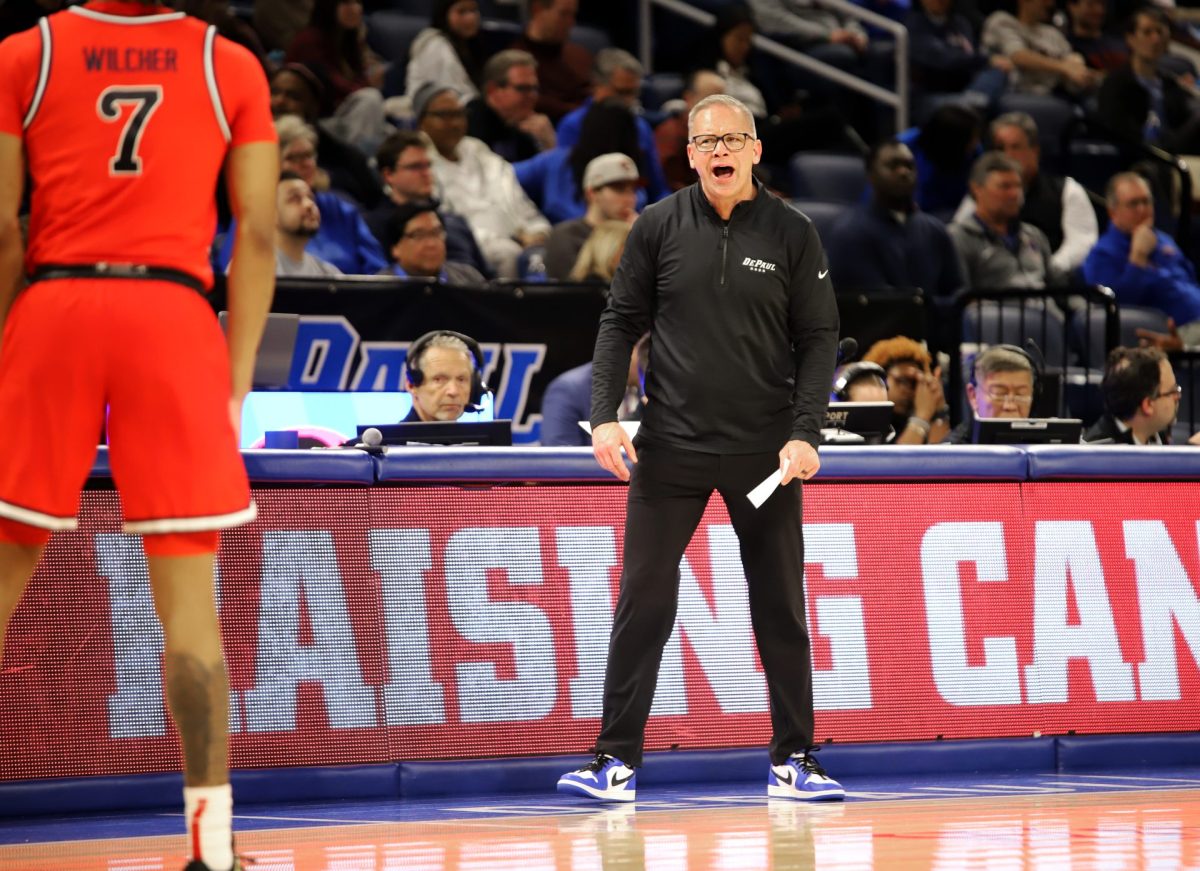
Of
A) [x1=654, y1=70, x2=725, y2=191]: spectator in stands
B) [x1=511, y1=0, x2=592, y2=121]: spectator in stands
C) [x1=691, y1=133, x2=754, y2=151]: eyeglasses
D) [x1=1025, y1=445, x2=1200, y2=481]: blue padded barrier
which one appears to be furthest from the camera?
[x1=511, y1=0, x2=592, y2=121]: spectator in stands

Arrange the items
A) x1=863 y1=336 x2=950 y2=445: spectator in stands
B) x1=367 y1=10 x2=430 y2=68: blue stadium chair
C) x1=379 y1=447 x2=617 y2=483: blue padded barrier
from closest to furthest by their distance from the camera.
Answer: x1=379 y1=447 x2=617 y2=483: blue padded barrier → x1=863 y1=336 x2=950 y2=445: spectator in stands → x1=367 y1=10 x2=430 y2=68: blue stadium chair

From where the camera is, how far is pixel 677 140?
13.0 metres

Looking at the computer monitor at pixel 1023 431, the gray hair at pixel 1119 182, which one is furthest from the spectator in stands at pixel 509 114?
the computer monitor at pixel 1023 431

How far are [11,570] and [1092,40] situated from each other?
1429cm

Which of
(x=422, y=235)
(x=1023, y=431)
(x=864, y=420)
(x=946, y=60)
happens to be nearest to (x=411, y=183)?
(x=422, y=235)

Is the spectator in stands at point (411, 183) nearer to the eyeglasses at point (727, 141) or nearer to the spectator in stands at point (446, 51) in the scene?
the spectator in stands at point (446, 51)

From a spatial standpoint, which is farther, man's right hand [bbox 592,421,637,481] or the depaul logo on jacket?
the depaul logo on jacket

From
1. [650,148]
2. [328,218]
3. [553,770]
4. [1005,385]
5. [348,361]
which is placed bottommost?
[553,770]

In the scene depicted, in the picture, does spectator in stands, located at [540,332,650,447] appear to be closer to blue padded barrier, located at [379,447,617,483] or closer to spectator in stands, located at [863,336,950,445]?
spectator in stands, located at [863,336,950,445]

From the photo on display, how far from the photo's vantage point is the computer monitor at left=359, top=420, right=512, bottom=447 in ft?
22.6

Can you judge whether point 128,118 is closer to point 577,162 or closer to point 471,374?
point 471,374

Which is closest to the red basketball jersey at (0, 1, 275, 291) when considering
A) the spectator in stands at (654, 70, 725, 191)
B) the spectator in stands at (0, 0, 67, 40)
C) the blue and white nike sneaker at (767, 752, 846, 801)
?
the blue and white nike sneaker at (767, 752, 846, 801)

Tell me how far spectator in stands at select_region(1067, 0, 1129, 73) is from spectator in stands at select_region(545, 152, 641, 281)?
7.25 m

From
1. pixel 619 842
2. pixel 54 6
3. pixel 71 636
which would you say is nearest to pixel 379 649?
pixel 71 636
